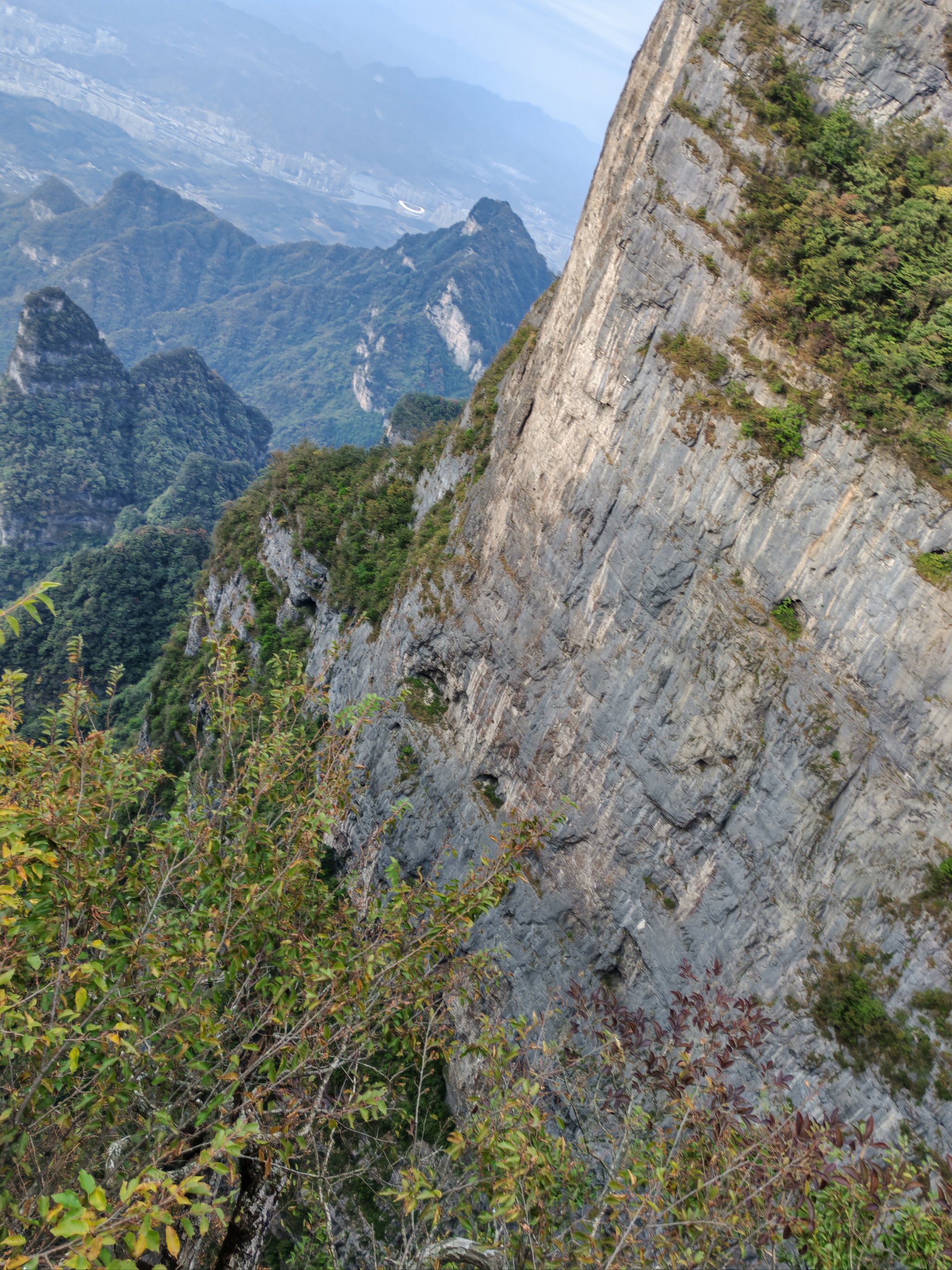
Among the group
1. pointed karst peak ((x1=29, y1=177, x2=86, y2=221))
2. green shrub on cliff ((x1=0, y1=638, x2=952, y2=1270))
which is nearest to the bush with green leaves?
green shrub on cliff ((x1=0, y1=638, x2=952, y2=1270))

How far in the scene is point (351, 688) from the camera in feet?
96.2

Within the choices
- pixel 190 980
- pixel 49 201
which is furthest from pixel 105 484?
pixel 49 201

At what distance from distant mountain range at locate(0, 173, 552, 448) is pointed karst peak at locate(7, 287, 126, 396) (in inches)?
2207

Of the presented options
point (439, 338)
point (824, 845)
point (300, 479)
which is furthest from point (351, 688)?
point (439, 338)

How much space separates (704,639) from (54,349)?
319 ft

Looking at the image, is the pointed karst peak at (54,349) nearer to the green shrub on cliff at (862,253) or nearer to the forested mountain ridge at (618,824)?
the forested mountain ridge at (618,824)

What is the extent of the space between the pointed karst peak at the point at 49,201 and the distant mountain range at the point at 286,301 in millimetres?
268

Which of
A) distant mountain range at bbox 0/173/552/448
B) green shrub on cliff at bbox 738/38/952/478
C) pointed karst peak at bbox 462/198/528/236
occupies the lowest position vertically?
distant mountain range at bbox 0/173/552/448

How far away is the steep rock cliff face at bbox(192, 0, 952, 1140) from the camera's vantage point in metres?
13.4

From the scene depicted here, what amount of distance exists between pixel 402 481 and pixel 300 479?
26.7 feet

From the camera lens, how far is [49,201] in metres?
169

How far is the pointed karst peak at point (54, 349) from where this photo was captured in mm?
84562

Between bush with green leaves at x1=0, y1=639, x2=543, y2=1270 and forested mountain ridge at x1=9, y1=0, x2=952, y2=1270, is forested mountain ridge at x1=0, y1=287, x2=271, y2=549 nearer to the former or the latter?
forested mountain ridge at x1=9, y1=0, x2=952, y2=1270

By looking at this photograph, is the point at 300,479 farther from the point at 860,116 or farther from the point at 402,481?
the point at 860,116
